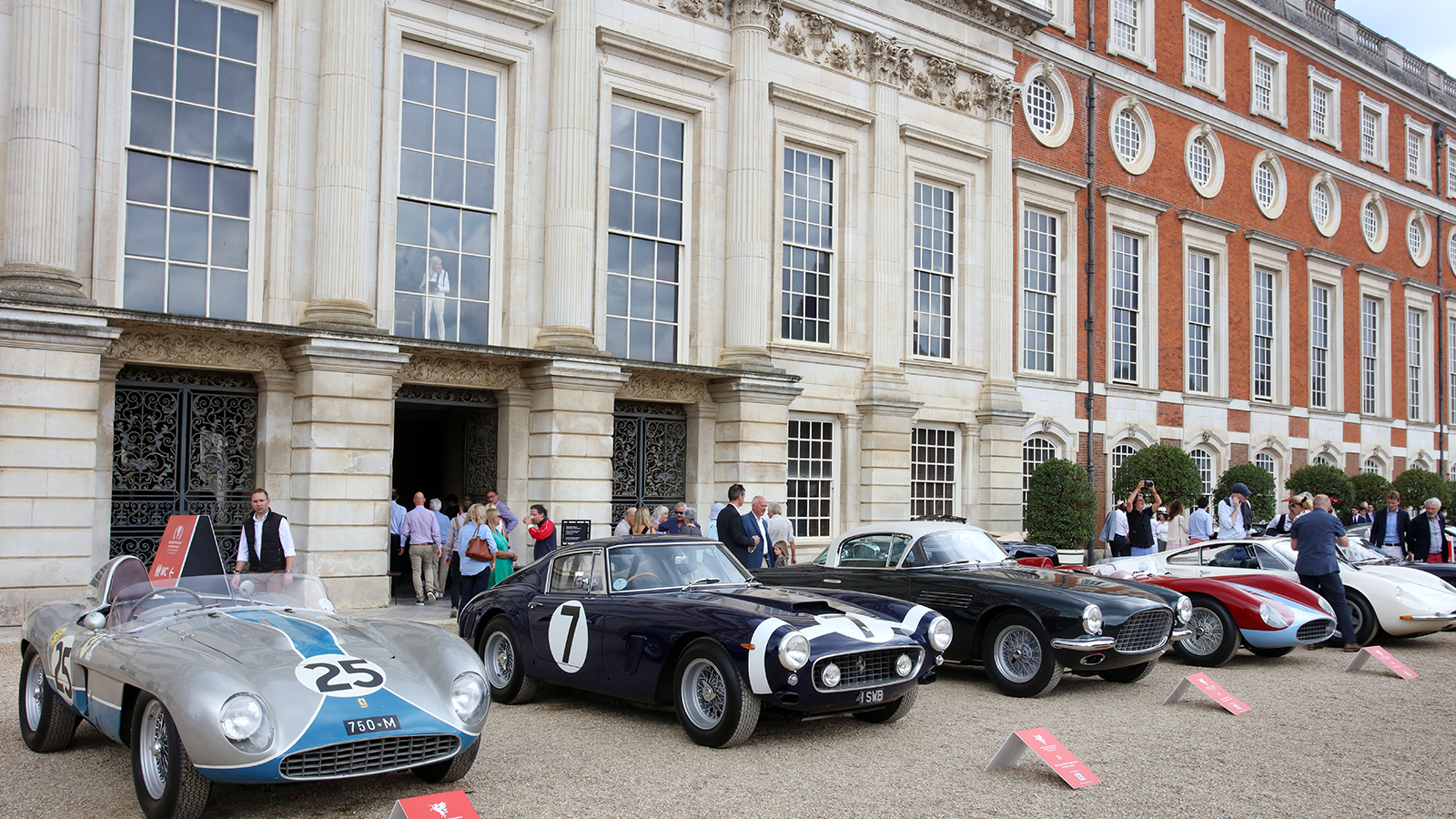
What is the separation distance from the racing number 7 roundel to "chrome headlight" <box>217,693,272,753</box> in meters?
3.19

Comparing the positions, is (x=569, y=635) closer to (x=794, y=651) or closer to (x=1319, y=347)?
(x=794, y=651)

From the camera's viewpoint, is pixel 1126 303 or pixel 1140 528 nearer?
pixel 1140 528

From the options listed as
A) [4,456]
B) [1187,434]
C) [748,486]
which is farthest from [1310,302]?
[4,456]

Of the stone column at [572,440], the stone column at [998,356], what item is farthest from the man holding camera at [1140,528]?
the stone column at [572,440]

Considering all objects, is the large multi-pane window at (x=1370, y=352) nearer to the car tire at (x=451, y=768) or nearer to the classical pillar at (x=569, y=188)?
the classical pillar at (x=569, y=188)

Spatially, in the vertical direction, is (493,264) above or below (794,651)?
above

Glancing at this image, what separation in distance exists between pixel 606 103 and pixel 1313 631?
40.5 feet

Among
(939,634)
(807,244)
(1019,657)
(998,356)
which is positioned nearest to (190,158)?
(807,244)

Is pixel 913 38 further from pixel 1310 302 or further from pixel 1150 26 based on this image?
pixel 1310 302

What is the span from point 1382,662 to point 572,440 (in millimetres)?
10464

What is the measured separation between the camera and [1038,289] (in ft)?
80.2

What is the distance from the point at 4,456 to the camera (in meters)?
12.1

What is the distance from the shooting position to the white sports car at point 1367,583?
12219 mm

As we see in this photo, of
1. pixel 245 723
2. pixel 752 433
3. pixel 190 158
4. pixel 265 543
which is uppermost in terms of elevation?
pixel 190 158
